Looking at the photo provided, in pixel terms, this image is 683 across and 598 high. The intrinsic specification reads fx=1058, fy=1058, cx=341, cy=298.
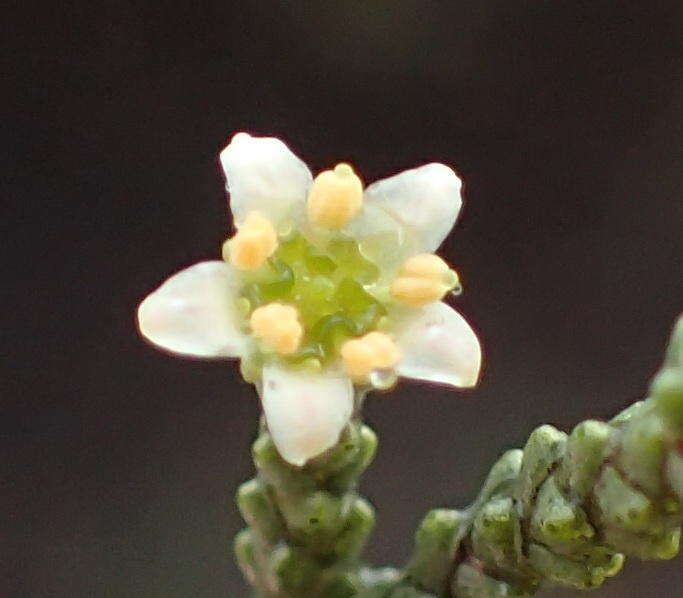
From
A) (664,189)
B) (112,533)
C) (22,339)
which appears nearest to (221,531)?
(112,533)

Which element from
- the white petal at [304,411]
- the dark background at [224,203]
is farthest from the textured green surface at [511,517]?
the dark background at [224,203]

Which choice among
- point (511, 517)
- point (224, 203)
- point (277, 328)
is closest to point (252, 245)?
point (277, 328)

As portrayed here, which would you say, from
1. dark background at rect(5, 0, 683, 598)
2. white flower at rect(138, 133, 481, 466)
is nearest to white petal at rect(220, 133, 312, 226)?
white flower at rect(138, 133, 481, 466)

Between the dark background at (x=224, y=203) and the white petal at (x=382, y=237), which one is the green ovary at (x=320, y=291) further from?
the dark background at (x=224, y=203)

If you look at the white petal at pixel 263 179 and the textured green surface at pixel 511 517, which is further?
the white petal at pixel 263 179

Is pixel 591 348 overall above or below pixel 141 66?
below

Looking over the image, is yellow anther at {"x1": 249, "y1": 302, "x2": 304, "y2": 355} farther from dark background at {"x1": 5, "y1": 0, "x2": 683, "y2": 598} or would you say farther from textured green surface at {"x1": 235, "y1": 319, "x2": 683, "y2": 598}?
dark background at {"x1": 5, "y1": 0, "x2": 683, "y2": 598}

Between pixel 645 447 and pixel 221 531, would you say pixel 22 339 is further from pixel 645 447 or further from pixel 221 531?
pixel 645 447
